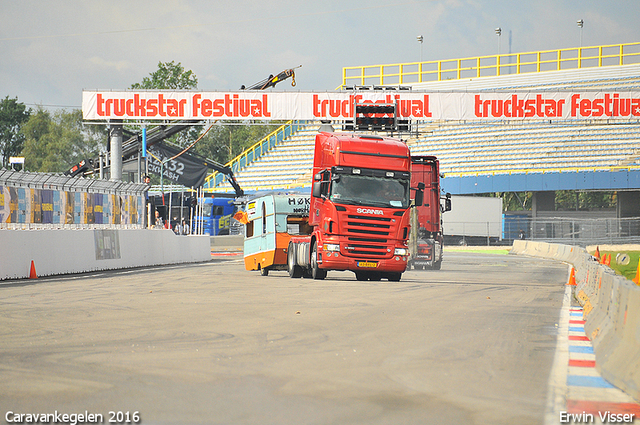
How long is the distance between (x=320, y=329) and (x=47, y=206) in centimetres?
1378

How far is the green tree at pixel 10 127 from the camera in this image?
4245 inches

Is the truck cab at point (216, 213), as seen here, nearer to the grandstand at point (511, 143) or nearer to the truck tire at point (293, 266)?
the grandstand at point (511, 143)

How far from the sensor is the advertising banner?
3862 centimetres

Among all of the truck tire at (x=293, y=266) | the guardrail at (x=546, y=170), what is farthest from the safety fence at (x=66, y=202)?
the guardrail at (x=546, y=170)

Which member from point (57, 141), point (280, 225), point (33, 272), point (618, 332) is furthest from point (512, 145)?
point (57, 141)

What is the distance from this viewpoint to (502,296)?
1703 centimetres

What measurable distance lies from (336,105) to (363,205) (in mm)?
18327

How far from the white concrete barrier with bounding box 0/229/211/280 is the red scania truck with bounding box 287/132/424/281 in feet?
23.7

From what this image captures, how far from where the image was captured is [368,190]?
21.1 m

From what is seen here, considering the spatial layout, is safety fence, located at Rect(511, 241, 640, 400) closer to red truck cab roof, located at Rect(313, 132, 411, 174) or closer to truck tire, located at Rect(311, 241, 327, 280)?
red truck cab roof, located at Rect(313, 132, 411, 174)

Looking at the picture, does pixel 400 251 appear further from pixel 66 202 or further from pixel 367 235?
pixel 66 202

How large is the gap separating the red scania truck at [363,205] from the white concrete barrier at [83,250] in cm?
722

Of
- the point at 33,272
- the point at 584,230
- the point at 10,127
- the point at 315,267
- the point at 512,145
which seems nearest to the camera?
the point at 33,272

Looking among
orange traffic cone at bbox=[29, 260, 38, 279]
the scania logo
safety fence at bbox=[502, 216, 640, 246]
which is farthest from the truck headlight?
safety fence at bbox=[502, 216, 640, 246]
